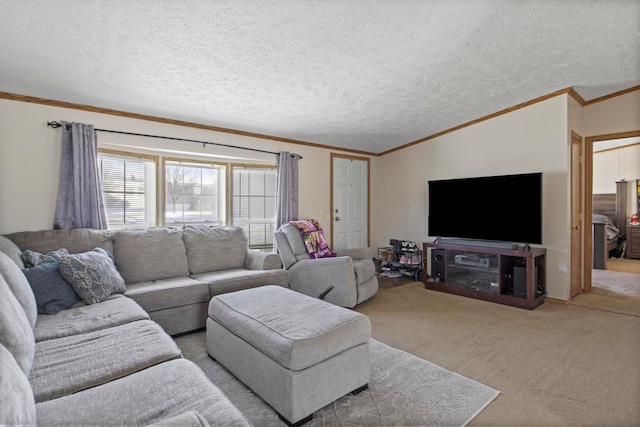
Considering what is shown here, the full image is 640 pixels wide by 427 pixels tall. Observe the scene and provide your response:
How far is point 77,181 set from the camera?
9.97 ft

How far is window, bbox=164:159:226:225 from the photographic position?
3.83 meters

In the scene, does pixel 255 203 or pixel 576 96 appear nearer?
pixel 576 96

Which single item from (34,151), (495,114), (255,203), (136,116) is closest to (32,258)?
(34,151)

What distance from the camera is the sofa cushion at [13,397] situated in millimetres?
791

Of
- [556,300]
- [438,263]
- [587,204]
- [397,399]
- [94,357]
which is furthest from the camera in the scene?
[438,263]

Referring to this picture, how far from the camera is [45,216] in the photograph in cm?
302

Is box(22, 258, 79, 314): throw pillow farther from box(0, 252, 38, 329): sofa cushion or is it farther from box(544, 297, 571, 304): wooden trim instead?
box(544, 297, 571, 304): wooden trim

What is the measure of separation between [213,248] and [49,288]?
1.49 m

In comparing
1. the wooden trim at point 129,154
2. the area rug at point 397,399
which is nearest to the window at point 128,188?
the wooden trim at point 129,154

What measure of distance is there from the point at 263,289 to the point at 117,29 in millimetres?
2071

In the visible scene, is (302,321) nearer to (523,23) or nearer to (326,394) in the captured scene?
(326,394)

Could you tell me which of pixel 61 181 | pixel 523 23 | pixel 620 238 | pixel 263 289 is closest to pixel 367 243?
pixel 263 289

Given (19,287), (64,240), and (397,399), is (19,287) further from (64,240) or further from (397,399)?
(397,399)

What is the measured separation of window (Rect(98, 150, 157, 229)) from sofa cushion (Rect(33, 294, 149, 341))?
1.46 m
